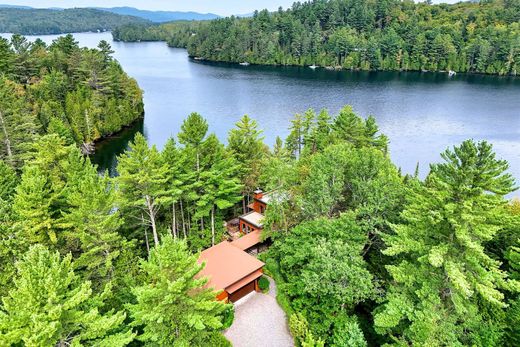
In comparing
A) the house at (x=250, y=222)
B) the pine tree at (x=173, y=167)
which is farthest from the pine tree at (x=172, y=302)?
the house at (x=250, y=222)

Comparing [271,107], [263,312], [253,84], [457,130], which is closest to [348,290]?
[263,312]

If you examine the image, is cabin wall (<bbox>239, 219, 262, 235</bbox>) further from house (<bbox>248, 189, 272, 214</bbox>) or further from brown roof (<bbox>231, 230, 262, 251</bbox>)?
house (<bbox>248, 189, 272, 214</bbox>)

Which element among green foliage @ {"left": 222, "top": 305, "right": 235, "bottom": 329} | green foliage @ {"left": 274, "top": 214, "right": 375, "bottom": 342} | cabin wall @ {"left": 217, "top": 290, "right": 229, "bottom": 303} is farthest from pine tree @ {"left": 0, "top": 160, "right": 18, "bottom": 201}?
green foliage @ {"left": 274, "top": 214, "right": 375, "bottom": 342}

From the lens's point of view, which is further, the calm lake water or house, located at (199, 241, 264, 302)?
the calm lake water

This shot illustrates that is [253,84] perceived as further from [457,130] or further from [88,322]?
[88,322]

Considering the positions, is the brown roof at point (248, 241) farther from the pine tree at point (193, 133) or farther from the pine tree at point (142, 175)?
the pine tree at point (142, 175)
